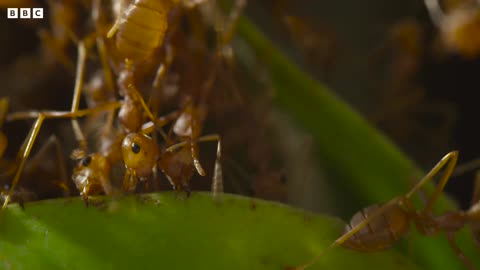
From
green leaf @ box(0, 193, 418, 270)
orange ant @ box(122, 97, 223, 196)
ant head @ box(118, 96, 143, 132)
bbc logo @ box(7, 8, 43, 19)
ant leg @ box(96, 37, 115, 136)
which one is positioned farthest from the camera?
bbc logo @ box(7, 8, 43, 19)

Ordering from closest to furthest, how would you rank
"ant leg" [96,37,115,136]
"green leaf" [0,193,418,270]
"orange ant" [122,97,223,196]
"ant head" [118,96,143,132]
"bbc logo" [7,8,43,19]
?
"green leaf" [0,193,418,270] < "orange ant" [122,97,223,196] < "ant head" [118,96,143,132] < "ant leg" [96,37,115,136] < "bbc logo" [7,8,43,19]

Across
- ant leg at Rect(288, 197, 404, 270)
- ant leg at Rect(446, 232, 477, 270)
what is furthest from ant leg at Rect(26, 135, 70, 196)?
ant leg at Rect(446, 232, 477, 270)

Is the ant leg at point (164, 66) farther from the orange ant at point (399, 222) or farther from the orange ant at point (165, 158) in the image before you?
the orange ant at point (399, 222)

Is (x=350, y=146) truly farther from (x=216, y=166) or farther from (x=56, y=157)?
(x=56, y=157)

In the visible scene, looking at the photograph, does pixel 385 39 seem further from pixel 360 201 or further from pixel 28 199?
pixel 28 199

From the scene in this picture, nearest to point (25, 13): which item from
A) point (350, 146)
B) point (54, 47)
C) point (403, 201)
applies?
point (54, 47)

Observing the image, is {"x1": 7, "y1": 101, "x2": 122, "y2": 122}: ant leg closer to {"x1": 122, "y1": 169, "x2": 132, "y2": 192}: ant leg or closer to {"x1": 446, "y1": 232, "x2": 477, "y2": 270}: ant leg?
{"x1": 122, "y1": 169, "x2": 132, "y2": 192}: ant leg
